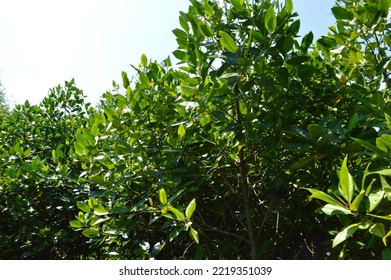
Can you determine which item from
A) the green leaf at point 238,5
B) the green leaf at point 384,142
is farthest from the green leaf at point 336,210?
the green leaf at point 238,5

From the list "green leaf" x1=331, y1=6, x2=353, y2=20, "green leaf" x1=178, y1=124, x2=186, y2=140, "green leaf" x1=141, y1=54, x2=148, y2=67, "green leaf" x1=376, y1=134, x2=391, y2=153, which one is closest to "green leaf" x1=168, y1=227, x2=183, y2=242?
"green leaf" x1=178, y1=124, x2=186, y2=140

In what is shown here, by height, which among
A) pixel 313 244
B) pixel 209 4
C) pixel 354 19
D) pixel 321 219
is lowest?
pixel 313 244

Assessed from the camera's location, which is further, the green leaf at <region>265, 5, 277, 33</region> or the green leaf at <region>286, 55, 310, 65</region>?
the green leaf at <region>286, 55, 310, 65</region>

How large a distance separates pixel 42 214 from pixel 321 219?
298 centimetres

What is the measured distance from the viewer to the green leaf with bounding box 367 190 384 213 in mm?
1389

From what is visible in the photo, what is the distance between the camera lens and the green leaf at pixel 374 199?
139 centimetres

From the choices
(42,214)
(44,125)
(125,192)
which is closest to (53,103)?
(44,125)

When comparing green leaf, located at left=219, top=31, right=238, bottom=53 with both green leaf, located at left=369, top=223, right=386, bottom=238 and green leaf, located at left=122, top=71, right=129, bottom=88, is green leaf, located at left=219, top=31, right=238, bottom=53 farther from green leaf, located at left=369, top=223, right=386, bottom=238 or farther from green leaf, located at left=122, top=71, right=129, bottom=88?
green leaf, located at left=369, top=223, right=386, bottom=238

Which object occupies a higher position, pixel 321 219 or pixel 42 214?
pixel 42 214

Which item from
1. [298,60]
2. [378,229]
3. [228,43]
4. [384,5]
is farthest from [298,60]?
[378,229]

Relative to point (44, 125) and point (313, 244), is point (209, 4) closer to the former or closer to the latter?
point (313, 244)

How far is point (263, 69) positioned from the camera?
216 centimetres

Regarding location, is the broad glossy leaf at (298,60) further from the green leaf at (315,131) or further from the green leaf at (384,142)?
the green leaf at (384,142)
